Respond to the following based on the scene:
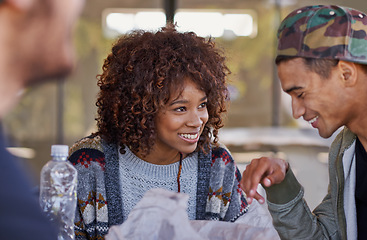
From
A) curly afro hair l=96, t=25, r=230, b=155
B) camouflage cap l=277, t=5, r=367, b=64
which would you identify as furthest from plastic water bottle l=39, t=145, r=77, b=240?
camouflage cap l=277, t=5, r=367, b=64

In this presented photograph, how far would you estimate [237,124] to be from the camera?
6441 millimetres

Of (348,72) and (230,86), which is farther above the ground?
(230,86)

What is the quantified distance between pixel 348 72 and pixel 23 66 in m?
0.93

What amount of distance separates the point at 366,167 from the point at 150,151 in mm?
756

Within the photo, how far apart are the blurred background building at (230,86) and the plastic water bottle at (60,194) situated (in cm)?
389

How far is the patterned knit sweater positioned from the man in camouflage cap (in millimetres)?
364

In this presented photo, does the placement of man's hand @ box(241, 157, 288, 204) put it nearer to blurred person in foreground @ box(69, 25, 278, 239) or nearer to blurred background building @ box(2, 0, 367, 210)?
blurred person in foreground @ box(69, 25, 278, 239)

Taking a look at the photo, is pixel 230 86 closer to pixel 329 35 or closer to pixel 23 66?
pixel 329 35

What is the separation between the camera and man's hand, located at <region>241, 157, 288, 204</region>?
4.16 feet

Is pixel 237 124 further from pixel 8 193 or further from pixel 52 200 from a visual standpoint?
pixel 8 193

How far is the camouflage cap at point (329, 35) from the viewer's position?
1261mm

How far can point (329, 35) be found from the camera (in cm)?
126

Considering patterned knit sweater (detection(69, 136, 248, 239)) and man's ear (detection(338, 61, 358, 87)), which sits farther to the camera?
patterned knit sweater (detection(69, 136, 248, 239))

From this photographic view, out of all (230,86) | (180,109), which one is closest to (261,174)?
(180,109)
